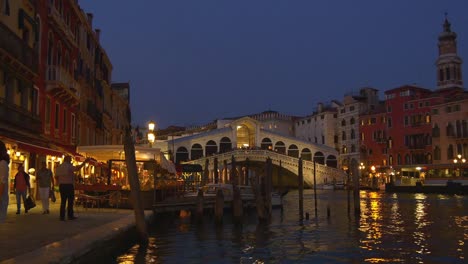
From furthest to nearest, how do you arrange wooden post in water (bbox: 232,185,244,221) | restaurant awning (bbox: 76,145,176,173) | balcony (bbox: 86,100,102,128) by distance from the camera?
balcony (bbox: 86,100,102,128)
restaurant awning (bbox: 76,145,176,173)
wooden post in water (bbox: 232,185,244,221)

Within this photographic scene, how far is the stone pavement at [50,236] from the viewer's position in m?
7.37

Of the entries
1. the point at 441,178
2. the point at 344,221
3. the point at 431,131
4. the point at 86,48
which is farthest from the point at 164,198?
the point at 431,131

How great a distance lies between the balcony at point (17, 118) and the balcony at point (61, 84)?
7.25 feet

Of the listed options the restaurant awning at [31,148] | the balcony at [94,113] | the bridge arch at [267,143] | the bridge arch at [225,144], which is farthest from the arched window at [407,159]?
the restaurant awning at [31,148]

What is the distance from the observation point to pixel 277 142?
68.4m

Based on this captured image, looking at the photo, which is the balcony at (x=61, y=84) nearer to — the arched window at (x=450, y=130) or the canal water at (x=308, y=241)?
the canal water at (x=308, y=241)

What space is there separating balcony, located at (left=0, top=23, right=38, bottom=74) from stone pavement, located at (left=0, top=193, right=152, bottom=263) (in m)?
4.73

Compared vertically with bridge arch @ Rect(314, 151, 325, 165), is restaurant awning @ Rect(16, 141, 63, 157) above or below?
below

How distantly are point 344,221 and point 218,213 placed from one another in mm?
5041

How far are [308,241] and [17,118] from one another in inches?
360

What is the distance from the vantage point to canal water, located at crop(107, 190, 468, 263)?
1184 centimetres

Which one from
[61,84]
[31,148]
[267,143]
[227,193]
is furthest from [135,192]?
[267,143]

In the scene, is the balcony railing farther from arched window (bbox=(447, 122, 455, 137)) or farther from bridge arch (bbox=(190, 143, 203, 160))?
bridge arch (bbox=(190, 143, 203, 160))

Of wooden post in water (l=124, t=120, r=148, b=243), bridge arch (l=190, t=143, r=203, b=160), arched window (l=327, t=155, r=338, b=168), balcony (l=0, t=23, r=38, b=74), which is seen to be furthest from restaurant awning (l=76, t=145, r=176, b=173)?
arched window (l=327, t=155, r=338, b=168)
